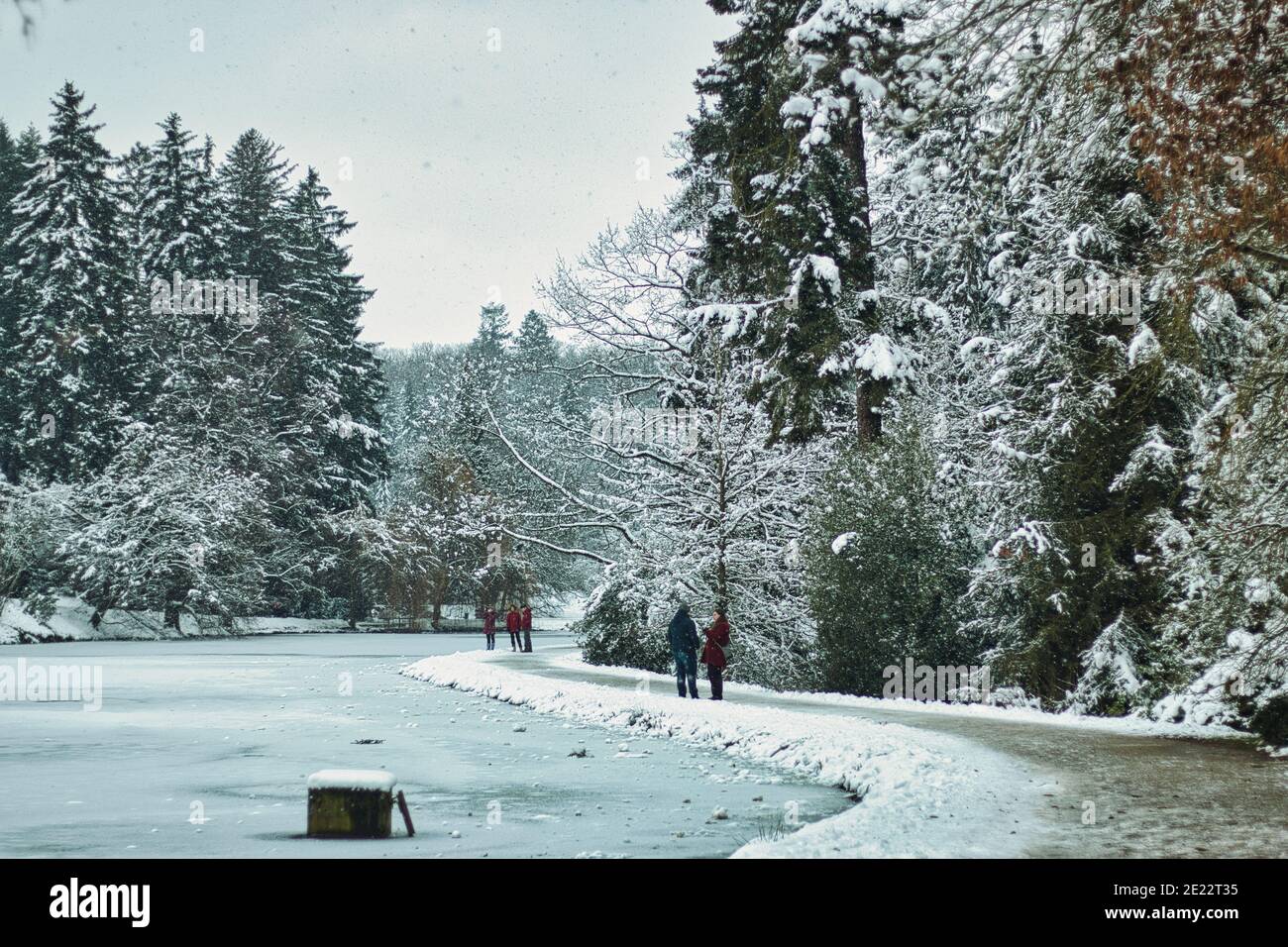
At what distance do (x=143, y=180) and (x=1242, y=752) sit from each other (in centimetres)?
6546

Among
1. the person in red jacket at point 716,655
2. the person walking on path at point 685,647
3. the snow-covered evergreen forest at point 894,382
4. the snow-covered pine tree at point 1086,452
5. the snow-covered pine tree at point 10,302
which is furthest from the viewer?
the snow-covered pine tree at point 10,302

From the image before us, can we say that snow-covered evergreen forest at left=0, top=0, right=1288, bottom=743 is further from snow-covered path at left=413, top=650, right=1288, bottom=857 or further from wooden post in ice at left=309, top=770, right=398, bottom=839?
wooden post in ice at left=309, top=770, right=398, bottom=839

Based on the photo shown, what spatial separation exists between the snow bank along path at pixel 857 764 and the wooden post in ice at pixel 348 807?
312 centimetres

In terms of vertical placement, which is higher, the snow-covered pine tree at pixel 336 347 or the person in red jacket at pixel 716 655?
the snow-covered pine tree at pixel 336 347

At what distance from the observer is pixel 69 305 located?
54.3 m

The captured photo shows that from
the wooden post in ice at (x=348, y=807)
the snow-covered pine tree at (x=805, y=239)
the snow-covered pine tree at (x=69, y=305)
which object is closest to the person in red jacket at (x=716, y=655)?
the snow-covered pine tree at (x=805, y=239)

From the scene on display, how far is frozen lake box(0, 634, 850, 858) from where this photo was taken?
9.43 m
